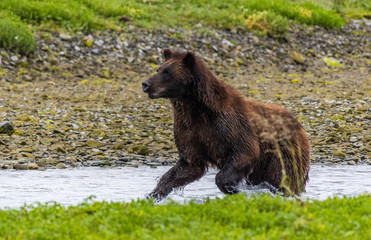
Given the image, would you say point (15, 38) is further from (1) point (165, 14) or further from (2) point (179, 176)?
(2) point (179, 176)

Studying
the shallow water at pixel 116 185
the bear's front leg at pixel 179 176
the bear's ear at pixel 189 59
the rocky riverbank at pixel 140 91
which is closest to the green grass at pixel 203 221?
the bear's front leg at pixel 179 176

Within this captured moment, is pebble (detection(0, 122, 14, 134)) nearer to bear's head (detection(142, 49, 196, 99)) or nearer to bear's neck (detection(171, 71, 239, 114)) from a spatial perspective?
bear's head (detection(142, 49, 196, 99))

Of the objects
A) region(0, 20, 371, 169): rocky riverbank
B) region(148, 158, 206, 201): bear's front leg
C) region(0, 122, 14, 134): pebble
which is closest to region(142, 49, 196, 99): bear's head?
region(148, 158, 206, 201): bear's front leg

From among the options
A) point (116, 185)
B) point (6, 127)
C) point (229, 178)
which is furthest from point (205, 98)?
point (6, 127)

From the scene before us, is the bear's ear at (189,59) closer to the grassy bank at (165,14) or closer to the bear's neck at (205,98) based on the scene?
the bear's neck at (205,98)

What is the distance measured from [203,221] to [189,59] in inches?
109

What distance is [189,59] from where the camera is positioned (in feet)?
24.6

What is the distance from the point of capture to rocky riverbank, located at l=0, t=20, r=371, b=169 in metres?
11.6

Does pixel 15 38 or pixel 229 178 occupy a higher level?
pixel 229 178

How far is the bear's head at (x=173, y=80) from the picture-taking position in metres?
7.39

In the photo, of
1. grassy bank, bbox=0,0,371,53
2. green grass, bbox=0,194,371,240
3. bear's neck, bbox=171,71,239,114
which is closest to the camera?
green grass, bbox=0,194,371,240

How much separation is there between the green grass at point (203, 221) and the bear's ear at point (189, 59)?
6.94ft

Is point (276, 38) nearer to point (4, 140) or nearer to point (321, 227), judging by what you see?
point (4, 140)

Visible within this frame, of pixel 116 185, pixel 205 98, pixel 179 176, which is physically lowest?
pixel 116 185
